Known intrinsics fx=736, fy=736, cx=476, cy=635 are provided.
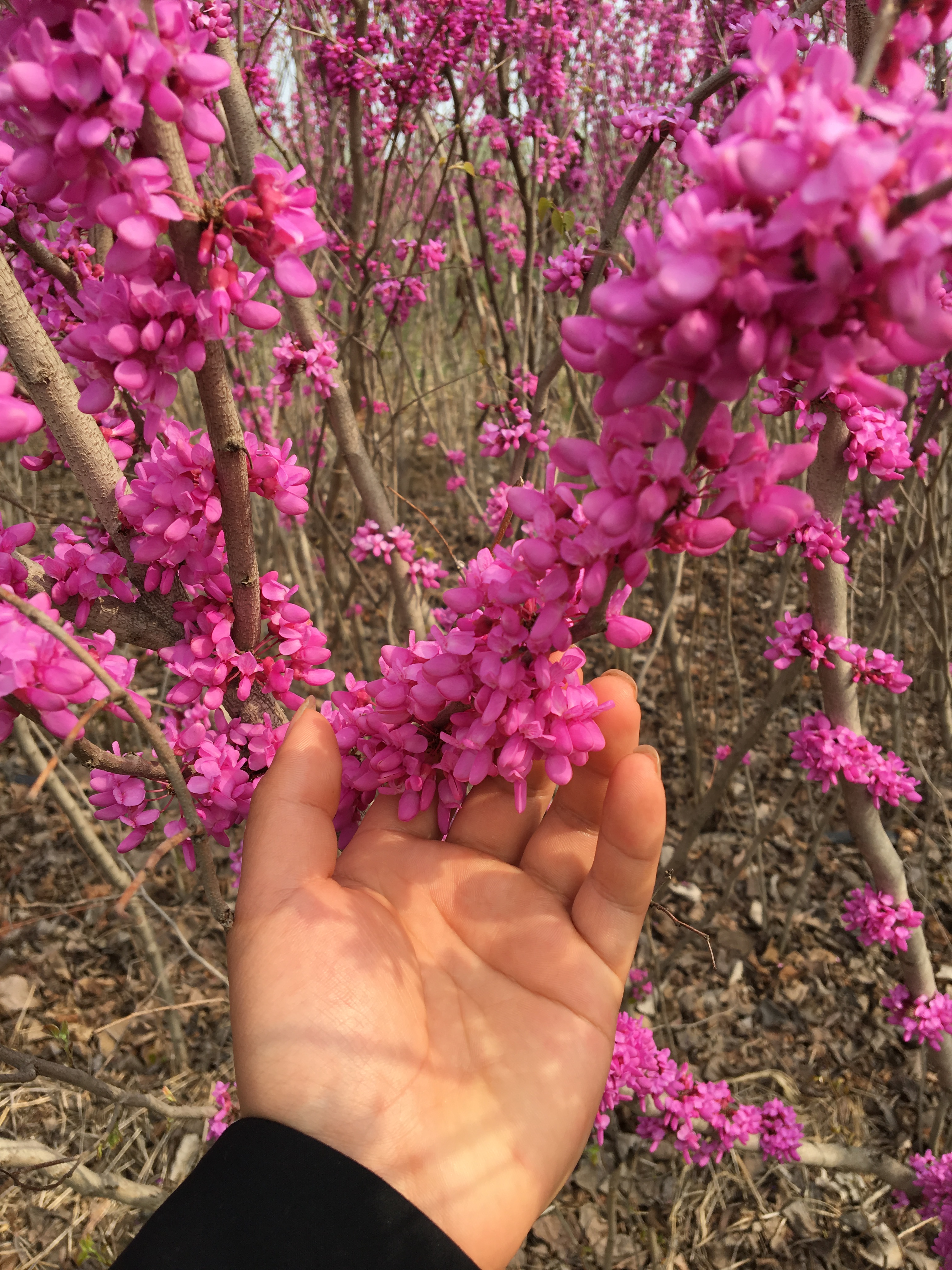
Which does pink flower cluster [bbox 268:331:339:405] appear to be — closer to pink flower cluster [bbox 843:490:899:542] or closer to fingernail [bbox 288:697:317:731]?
fingernail [bbox 288:697:317:731]

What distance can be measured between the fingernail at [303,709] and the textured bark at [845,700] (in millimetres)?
1422

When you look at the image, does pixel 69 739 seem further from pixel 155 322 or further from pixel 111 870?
pixel 111 870

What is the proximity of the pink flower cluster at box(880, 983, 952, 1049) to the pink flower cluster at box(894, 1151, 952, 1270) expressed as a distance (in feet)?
1.20

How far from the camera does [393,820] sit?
1.65 meters

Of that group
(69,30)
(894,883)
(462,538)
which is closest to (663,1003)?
(894,883)

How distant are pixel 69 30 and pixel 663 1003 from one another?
3435 mm

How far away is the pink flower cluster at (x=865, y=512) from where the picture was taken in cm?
258

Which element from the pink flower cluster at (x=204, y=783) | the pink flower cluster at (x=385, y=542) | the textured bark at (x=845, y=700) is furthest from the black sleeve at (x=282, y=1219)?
the pink flower cluster at (x=385, y=542)

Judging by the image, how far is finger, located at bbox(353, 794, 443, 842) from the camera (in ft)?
5.37

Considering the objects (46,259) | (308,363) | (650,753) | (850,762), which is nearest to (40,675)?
(46,259)

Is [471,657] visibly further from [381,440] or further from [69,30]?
[381,440]

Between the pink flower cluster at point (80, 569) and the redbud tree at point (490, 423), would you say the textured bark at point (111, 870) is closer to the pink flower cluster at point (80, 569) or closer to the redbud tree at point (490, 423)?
the redbud tree at point (490, 423)

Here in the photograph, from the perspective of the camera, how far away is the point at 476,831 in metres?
1.73

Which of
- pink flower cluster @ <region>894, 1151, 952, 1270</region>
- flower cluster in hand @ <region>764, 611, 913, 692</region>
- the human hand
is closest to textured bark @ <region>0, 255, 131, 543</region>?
the human hand
